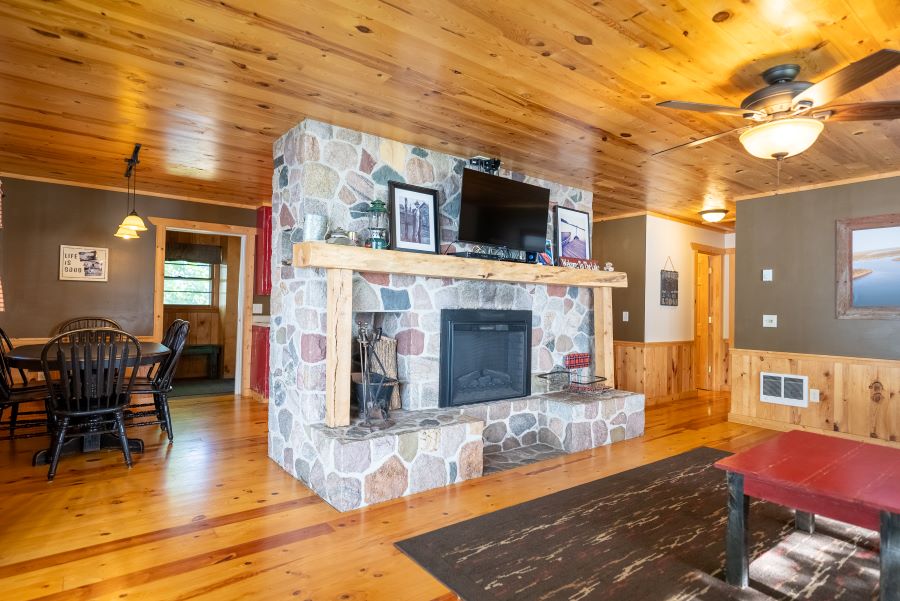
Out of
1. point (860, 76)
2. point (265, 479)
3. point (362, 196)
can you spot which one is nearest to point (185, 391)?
point (265, 479)

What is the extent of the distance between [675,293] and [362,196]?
458cm

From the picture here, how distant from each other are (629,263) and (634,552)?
4.46m

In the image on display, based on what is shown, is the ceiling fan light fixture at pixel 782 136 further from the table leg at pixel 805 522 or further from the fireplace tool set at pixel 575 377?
the fireplace tool set at pixel 575 377

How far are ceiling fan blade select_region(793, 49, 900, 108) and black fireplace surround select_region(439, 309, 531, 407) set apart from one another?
7.96 ft

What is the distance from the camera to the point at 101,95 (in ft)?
9.74

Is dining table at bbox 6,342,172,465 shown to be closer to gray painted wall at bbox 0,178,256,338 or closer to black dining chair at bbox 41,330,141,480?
black dining chair at bbox 41,330,141,480

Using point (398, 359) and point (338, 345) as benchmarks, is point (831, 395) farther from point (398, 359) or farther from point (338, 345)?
point (338, 345)

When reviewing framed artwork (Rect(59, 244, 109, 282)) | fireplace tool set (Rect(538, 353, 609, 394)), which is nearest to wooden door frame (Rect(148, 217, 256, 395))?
framed artwork (Rect(59, 244, 109, 282))

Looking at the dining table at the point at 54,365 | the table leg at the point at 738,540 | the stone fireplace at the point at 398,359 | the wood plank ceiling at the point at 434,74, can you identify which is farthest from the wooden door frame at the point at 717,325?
the dining table at the point at 54,365

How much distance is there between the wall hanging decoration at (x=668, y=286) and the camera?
634 centimetres

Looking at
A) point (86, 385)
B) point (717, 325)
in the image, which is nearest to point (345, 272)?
point (86, 385)

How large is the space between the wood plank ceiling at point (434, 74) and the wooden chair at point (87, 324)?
1638 millimetres

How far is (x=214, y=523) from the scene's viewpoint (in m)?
2.63

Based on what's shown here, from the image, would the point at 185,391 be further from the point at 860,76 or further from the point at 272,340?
the point at 860,76
